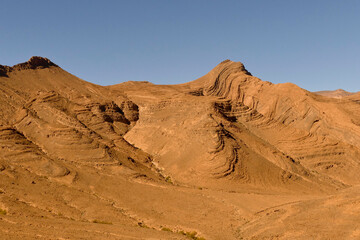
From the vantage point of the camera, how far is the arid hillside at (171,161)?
1794 cm

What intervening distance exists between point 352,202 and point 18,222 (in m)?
17.3

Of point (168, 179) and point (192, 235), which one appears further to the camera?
point (168, 179)

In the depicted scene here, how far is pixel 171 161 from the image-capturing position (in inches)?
1266

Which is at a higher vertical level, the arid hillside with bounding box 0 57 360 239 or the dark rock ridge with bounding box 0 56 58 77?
the dark rock ridge with bounding box 0 56 58 77

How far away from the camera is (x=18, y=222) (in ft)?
54.5

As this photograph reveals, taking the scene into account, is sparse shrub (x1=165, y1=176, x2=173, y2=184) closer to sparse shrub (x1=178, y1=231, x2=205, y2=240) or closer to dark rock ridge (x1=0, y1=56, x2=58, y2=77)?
sparse shrub (x1=178, y1=231, x2=205, y2=240)

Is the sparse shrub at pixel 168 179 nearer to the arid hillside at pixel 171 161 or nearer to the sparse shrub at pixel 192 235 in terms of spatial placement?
the arid hillside at pixel 171 161

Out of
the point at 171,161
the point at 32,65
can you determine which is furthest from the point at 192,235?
the point at 32,65

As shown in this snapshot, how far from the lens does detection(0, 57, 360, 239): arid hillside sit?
706 inches

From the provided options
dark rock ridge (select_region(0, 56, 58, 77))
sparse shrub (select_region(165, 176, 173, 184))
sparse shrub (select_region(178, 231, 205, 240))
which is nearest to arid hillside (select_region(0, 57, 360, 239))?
sparse shrub (select_region(178, 231, 205, 240))

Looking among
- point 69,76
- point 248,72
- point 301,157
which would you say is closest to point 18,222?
point 301,157

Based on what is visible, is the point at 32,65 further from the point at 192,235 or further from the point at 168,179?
the point at 192,235

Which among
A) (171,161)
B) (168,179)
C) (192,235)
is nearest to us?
(192,235)

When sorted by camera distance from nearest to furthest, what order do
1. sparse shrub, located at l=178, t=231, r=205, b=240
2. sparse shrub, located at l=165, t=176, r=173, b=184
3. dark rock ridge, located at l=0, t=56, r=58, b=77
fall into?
sparse shrub, located at l=178, t=231, r=205, b=240, sparse shrub, located at l=165, t=176, r=173, b=184, dark rock ridge, located at l=0, t=56, r=58, b=77
